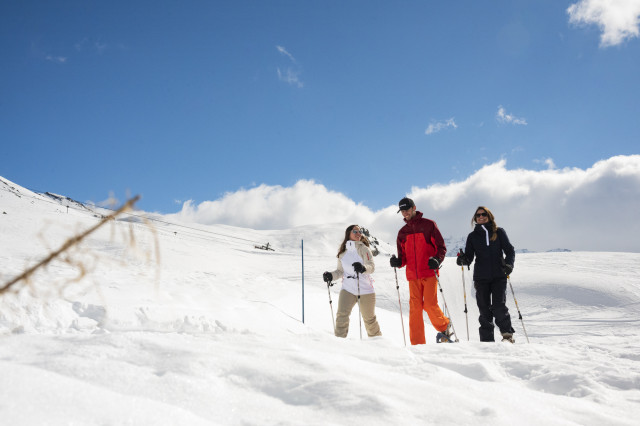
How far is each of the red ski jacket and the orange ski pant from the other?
0.11m

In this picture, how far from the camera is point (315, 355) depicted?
251 centimetres

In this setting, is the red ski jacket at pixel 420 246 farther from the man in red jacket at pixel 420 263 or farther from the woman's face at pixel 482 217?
the woman's face at pixel 482 217

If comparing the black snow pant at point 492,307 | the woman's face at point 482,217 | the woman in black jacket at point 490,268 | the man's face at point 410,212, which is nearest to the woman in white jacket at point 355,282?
the man's face at point 410,212

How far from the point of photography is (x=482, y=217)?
221 inches

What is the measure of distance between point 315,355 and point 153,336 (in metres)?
1.09

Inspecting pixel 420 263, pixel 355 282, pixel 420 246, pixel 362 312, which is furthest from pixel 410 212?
pixel 362 312

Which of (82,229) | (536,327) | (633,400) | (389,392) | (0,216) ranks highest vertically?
(0,216)

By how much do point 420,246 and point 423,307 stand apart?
848 mm

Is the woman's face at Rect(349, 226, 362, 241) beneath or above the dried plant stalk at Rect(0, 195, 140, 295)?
above

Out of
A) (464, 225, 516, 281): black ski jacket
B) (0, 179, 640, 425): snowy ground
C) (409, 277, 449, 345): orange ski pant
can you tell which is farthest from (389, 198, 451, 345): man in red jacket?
(0, 179, 640, 425): snowy ground

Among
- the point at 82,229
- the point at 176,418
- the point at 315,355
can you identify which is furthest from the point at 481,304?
the point at 82,229

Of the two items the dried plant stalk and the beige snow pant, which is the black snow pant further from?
the dried plant stalk

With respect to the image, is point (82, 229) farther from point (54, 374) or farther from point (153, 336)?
point (153, 336)

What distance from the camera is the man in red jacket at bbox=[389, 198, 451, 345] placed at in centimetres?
520
